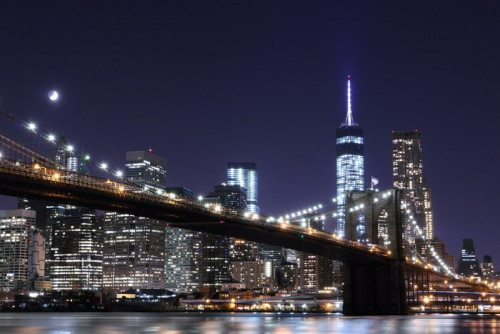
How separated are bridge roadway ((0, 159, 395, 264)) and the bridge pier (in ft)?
4.53

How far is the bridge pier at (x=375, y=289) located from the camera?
8194 cm

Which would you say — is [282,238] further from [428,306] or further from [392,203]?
[428,306]

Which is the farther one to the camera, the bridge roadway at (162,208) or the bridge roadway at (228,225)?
the bridge roadway at (228,225)

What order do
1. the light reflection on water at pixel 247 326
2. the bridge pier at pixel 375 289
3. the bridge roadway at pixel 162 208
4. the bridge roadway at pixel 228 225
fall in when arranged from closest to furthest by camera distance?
the light reflection on water at pixel 247 326 < the bridge roadway at pixel 162 208 < the bridge roadway at pixel 228 225 < the bridge pier at pixel 375 289

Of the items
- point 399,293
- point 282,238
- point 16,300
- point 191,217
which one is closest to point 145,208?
point 191,217

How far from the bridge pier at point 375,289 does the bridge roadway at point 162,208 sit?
138 centimetres

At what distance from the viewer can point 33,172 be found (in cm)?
5556

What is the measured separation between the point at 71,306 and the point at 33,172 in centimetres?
8032

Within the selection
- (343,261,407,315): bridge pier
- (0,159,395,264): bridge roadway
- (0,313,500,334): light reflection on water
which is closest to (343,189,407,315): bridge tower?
(343,261,407,315): bridge pier

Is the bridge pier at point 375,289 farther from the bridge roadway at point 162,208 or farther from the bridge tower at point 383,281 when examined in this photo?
the bridge roadway at point 162,208

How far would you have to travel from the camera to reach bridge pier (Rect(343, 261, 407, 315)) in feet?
269

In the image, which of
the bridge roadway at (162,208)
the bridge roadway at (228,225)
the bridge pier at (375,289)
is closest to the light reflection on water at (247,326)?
the bridge roadway at (162,208)

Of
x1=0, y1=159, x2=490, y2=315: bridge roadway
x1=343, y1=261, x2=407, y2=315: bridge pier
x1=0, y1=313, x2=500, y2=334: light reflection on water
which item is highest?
x1=0, y1=159, x2=490, y2=315: bridge roadway

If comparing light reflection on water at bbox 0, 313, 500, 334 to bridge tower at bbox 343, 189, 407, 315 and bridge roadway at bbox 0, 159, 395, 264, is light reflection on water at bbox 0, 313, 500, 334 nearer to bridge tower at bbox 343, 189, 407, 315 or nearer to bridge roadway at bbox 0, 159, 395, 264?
bridge roadway at bbox 0, 159, 395, 264
